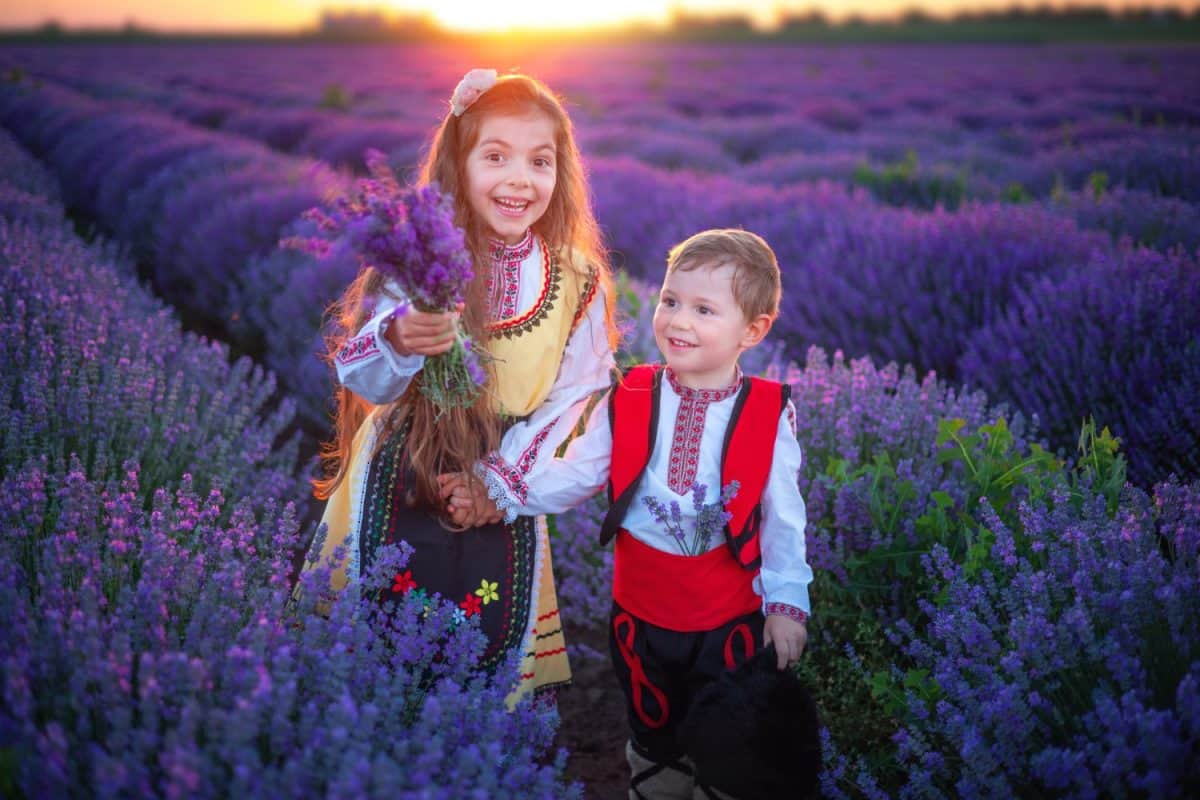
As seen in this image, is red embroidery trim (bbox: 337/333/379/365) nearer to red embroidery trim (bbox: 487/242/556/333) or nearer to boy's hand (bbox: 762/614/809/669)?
red embroidery trim (bbox: 487/242/556/333)

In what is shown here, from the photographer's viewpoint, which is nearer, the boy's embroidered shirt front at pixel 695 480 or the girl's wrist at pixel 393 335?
the girl's wrist at pixel 393 335

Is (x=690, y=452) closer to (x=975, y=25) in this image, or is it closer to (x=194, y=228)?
(x=194, y=228)

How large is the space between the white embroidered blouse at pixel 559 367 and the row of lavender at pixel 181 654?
32 centimetres

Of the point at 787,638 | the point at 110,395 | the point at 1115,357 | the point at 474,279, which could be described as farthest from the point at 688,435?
the point at 1115,357

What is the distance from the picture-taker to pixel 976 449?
2.32 metres

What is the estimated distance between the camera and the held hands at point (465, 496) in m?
1.85

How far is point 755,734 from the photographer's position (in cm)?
162

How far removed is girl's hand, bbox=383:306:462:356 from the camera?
1.58m

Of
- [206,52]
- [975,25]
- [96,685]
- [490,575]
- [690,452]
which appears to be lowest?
[490,575]

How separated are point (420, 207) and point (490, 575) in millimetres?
892

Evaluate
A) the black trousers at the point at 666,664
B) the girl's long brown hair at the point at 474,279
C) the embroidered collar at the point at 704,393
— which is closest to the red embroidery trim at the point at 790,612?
the black trousers at the point at 666,664

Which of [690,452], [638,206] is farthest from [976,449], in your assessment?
[638,206]

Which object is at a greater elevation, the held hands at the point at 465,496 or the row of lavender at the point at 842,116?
the row of lavender at the point at 842,116

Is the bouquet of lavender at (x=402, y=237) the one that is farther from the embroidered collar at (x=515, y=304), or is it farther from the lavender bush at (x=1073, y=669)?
the lavender bush at (x=1073, y=669)
